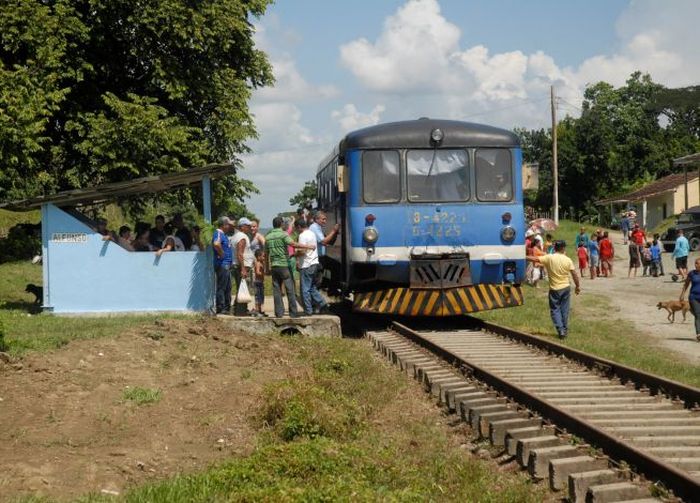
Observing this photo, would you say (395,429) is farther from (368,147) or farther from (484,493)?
(368,147)

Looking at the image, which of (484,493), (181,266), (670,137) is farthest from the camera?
(670,137)

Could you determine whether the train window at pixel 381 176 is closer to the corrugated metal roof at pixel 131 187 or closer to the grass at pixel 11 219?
the corrugated metal roof at pixel 131 187

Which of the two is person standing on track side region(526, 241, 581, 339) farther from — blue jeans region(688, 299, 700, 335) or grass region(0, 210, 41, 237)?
grass region(0, 210, 41, 237)

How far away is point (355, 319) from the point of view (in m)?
18.6

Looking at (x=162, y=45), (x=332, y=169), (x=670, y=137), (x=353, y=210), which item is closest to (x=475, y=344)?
(x=353, y=210)

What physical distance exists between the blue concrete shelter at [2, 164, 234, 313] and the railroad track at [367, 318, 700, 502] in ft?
13.9

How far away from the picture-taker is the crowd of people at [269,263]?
48.4 feet

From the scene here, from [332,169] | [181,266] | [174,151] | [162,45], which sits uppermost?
[162,45]

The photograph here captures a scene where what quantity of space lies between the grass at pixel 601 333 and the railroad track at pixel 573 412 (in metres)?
1.02

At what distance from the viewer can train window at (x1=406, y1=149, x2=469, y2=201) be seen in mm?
14914

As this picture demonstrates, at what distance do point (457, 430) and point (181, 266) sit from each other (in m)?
8.65

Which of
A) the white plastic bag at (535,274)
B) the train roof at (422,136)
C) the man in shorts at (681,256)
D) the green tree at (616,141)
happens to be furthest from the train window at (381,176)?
the green tree at (616,141)

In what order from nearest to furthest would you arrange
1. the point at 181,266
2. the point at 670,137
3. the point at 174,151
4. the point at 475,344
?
the point at 475,344 < the point at 181,266 < the point at 174,151 < the point at 670,137

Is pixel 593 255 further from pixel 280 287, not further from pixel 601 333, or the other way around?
pixel 280 287
